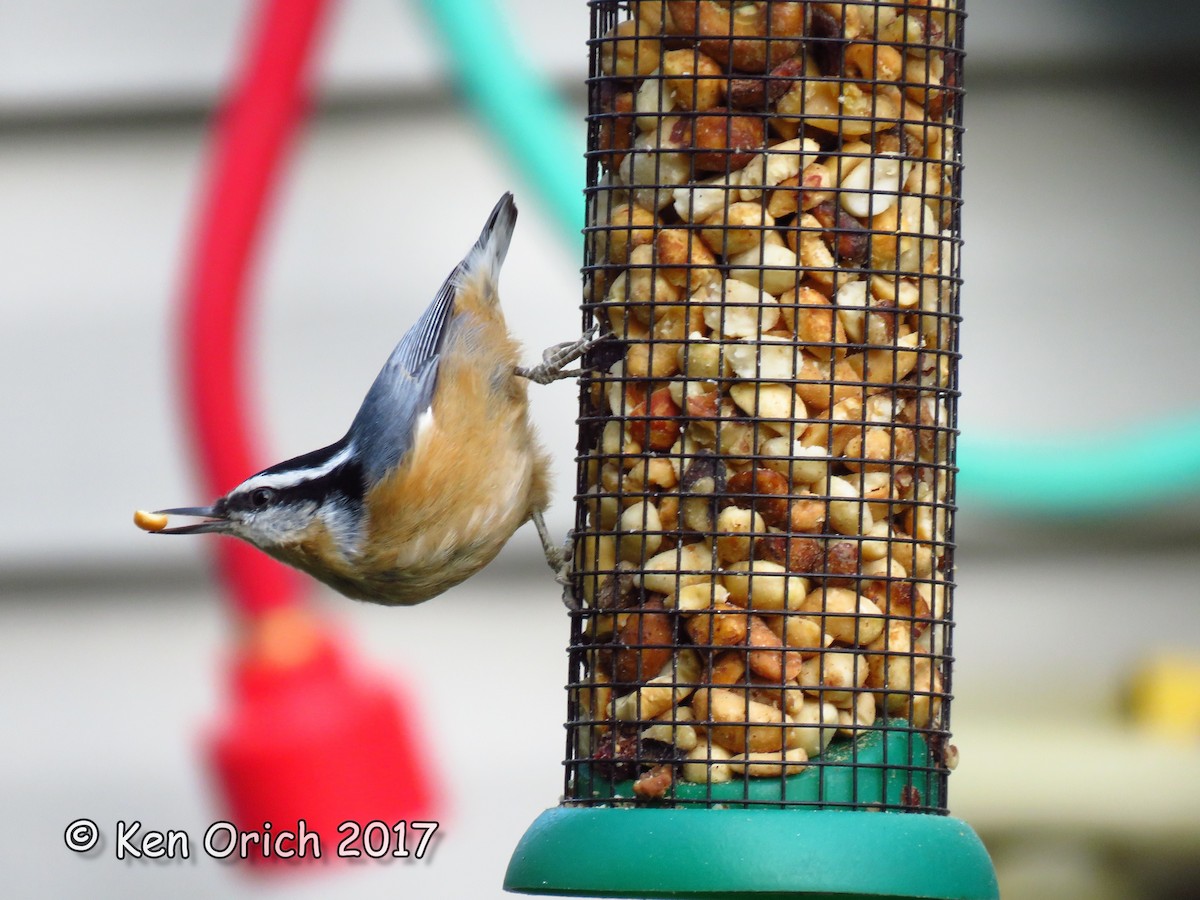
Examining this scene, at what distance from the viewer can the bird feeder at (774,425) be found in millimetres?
2826

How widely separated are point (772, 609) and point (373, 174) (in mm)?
3316

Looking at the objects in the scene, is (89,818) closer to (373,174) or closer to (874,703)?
(373,174)

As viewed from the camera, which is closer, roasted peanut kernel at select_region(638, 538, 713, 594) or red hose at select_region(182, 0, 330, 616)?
roasted peanut kernel at select_region(638, 538, 713, 594)

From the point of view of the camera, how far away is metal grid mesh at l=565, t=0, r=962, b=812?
283cm

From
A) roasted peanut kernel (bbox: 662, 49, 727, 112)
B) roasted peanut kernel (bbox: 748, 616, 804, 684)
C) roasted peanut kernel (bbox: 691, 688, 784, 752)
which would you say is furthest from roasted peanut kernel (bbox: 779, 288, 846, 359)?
roasted peanut kernel (bbox: 691, 688, 784, 752)

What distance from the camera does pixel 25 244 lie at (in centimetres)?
605

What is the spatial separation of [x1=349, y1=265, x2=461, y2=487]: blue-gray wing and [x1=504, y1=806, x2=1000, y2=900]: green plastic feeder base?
1264 millimetres

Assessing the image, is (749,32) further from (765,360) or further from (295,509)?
(295,509)

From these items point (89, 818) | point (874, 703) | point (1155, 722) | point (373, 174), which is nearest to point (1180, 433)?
point (1155, 722)

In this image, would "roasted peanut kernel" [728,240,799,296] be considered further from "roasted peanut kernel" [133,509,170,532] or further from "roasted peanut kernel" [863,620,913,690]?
"roasted peanut kernel" [133,509,170,532]

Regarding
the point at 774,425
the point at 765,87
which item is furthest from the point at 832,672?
the point at 765,87

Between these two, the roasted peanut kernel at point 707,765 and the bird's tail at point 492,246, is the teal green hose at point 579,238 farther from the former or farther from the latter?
the roasted peanut kernel at point 707,765

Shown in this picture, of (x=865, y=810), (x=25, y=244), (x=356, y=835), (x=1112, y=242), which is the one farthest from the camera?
(x=25, y=244)

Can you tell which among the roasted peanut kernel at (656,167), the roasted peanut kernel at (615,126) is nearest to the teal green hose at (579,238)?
the roasted peanut kernel at (615,126)
